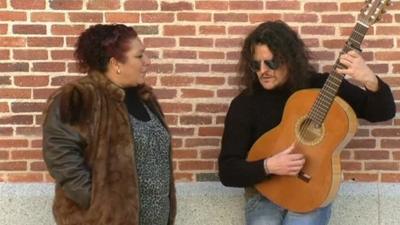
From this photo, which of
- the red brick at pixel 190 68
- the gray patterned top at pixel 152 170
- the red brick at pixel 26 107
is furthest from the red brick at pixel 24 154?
the gray patterned top at pixel 152 170

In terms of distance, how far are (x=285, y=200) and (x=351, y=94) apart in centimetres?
67

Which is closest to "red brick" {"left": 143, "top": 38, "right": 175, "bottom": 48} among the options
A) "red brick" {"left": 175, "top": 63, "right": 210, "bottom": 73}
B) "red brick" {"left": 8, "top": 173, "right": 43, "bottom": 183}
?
"red brick" {"left": 175, "top": 63, "right": 210, "bottom": 73}

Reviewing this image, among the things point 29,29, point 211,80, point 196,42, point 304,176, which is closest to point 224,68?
point 211,80

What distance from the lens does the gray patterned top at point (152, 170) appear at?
3.20 meters

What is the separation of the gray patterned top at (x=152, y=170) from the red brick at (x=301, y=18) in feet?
4.24

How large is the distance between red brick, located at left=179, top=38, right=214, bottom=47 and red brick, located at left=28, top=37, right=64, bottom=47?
28.8 inches

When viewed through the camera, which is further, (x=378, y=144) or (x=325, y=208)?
(x=378, y=144)

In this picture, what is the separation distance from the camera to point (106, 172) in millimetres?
3059

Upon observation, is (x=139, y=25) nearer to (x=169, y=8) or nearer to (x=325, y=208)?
(x=169, y=8)

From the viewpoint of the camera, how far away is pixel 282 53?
3562 mm

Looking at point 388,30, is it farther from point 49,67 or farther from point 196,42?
point 49,67

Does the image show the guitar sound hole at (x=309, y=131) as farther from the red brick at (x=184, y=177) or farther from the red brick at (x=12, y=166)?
the red brick at (x=12, y=166)

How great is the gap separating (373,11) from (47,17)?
6.42ft

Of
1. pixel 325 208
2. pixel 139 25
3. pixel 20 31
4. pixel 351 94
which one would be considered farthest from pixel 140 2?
pixel 325 208
